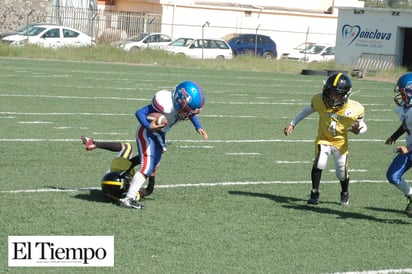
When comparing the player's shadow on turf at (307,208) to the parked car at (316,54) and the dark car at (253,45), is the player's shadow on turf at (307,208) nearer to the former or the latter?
the dark car at (253,45)

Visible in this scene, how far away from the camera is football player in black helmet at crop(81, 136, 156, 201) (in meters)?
8.93

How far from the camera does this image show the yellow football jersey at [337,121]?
9.41 metres

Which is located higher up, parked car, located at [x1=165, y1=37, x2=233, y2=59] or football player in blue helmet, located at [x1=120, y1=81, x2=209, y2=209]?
football player in blue helmet, located at [x1=120, y1=81, x2=209, y2=209]

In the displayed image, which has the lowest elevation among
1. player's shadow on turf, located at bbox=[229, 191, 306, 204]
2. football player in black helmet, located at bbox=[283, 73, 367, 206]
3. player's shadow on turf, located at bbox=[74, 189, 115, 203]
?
player's shadow on turf, located at bbox=[229, 191, 306, 204]

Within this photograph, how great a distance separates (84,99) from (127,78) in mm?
6255

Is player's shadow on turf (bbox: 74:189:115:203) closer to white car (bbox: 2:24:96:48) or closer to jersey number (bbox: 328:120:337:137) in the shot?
jersey number (bbox: 328:120:337:137)

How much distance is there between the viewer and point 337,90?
9.19m

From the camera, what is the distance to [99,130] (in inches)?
563

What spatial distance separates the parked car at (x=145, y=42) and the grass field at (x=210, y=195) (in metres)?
18.2

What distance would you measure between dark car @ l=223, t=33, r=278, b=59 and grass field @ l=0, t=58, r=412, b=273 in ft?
73.4

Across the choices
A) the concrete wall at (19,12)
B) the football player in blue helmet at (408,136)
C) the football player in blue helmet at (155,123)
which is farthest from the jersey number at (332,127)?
the concrete wall at (19,12)

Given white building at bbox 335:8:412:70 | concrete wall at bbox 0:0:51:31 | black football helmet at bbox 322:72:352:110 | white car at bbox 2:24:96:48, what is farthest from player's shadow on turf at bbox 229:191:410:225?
concrete wall at bbox 0:0:51:31

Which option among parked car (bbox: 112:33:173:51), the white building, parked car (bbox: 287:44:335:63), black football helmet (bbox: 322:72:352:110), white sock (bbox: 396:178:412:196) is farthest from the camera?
parked car (bbox: 287:44:335:63)

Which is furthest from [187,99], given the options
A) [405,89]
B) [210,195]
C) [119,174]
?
[405,89]
